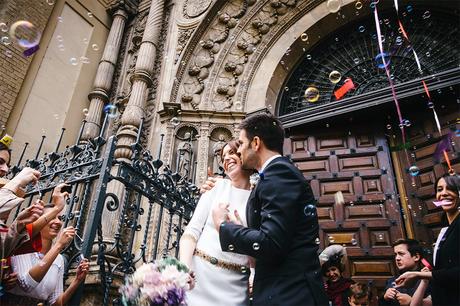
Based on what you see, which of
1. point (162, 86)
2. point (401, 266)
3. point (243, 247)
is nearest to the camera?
point (243, 247)

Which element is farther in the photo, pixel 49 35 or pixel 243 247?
pixel 49 35

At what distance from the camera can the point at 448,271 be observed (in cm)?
231

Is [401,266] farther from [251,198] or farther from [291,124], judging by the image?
[291,124]

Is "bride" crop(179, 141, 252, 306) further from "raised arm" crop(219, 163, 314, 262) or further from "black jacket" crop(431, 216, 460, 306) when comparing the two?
"black jacket" crop(431, 216, 460, 306)

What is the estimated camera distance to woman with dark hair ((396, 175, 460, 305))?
7.59 ft

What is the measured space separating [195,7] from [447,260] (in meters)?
7.82

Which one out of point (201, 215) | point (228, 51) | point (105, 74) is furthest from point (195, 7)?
point (201, 215)

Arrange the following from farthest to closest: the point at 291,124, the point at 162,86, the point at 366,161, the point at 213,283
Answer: the point at 162,86 < the point at 291,124 < the point at 366,161 < the point at 213,283

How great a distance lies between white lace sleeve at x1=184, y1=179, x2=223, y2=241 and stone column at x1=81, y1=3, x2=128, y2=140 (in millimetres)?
6770

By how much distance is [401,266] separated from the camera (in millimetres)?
3312

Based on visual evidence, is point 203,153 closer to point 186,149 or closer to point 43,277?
Result: point 186,149

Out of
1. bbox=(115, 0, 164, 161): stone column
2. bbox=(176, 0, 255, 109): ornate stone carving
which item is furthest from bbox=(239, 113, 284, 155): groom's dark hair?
bbox=(176, 0, 255, 109): ornate stone carving

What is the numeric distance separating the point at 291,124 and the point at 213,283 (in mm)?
4946

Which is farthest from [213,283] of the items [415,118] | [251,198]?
[415,118]
